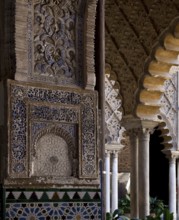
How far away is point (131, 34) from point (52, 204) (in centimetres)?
631

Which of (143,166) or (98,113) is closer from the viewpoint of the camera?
(98,113)

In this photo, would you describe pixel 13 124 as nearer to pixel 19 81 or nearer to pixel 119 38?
pixel 19 81

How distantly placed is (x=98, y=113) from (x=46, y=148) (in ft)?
1.54

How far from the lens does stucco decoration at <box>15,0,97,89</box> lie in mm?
3553

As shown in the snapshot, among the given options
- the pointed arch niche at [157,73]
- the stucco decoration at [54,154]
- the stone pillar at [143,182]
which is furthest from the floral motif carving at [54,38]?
the stone pillar at [143,182]

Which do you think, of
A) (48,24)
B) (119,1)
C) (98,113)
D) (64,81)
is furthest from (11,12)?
(119,1)

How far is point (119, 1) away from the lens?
9492 mm

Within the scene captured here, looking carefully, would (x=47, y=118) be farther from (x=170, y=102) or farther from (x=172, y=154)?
(x=172, y=154)

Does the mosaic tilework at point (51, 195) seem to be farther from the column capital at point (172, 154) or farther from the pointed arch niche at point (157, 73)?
the column capital at point (172, 154)

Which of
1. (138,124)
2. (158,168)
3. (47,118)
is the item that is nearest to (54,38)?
(47,118)

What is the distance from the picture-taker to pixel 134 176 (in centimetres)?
971

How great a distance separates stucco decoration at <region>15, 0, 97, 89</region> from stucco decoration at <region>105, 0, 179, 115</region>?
16.9 ft

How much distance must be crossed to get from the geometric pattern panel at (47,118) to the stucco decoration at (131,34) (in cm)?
541

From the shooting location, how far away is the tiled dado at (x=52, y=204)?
339 centimetres
